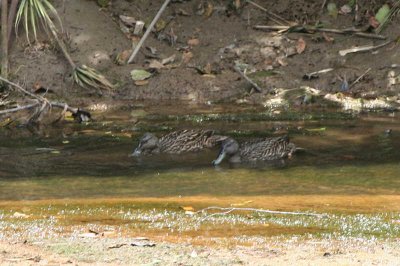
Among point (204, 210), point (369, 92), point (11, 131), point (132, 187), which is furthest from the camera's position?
point (369, 92)

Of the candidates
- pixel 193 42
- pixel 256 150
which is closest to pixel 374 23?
pixel 193 42

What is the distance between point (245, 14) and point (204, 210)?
34.4 ft

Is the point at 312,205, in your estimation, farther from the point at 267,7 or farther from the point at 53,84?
the point at 267,7

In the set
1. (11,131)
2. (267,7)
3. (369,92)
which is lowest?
(11,131)

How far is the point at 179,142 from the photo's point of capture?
1191 centimetres

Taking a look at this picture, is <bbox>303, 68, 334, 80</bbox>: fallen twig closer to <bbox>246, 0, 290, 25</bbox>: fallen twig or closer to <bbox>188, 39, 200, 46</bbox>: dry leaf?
<bbox>246, 0, 290, 25</bbox>: fallen twig

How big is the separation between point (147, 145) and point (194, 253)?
500 cm

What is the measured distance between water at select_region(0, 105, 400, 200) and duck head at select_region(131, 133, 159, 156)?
0.14 m

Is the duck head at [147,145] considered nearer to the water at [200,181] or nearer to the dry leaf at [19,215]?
the water at [200,181]

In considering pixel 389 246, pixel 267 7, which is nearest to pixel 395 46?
pixel 267 7

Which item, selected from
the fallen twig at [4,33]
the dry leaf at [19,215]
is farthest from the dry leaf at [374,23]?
the dry leaf at [19,215]

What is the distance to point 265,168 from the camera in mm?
10672

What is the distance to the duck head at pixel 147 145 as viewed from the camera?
11.4m

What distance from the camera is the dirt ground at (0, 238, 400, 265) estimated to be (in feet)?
21.2
